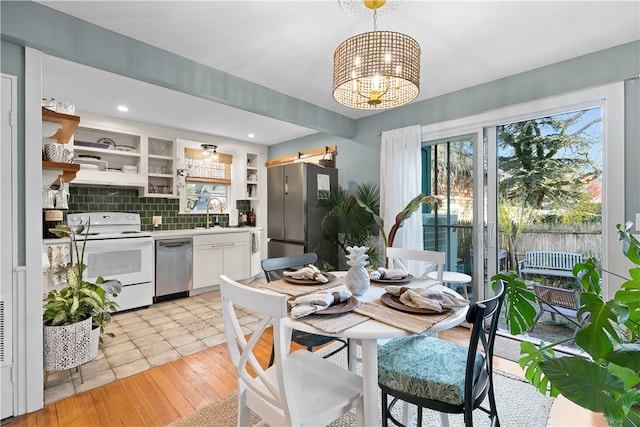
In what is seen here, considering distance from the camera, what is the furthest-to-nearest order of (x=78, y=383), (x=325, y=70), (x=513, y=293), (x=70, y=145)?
(x=70, y=145), (x=325, y=70), (x=78, y=383), (x=513, y=293)

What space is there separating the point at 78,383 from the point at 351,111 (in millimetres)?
3578

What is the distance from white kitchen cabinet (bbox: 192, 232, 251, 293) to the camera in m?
4.28

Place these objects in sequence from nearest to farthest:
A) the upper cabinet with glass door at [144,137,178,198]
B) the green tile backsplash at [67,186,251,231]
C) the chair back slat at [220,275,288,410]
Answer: the chair back slat at [220,275,288,410]
the green tile backsplash at [67,186,251,231]
the upper cabinet with glass door at [144,137,178,198]

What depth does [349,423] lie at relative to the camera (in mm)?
1742

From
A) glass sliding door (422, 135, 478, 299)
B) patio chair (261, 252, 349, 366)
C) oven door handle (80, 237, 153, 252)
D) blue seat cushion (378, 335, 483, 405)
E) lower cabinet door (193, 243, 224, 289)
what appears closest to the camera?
blue seat cushion (378, 335, 483, 405)

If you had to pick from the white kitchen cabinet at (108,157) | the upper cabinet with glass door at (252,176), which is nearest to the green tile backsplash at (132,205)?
the white kitchen cabinet at (108,157)

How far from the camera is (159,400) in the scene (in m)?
1.97

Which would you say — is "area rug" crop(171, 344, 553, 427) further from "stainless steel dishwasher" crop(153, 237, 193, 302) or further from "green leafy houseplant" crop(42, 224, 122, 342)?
"stainless steel dishwasher" crop(153, 237, 193, 302)

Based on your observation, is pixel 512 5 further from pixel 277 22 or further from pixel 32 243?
pixel 32 243

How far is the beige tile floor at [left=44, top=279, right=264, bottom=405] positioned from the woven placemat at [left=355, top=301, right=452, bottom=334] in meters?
1.97

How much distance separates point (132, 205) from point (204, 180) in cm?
105

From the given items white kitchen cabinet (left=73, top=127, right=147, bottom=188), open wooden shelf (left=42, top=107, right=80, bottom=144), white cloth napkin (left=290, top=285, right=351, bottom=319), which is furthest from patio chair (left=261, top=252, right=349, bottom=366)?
white kitchen cabinet (left=73, top=127, right=147, bottom=188)

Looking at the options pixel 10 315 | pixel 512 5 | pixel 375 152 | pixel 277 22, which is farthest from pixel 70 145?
pixel 512 5

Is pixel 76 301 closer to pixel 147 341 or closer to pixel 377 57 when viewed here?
pixel 147 341
